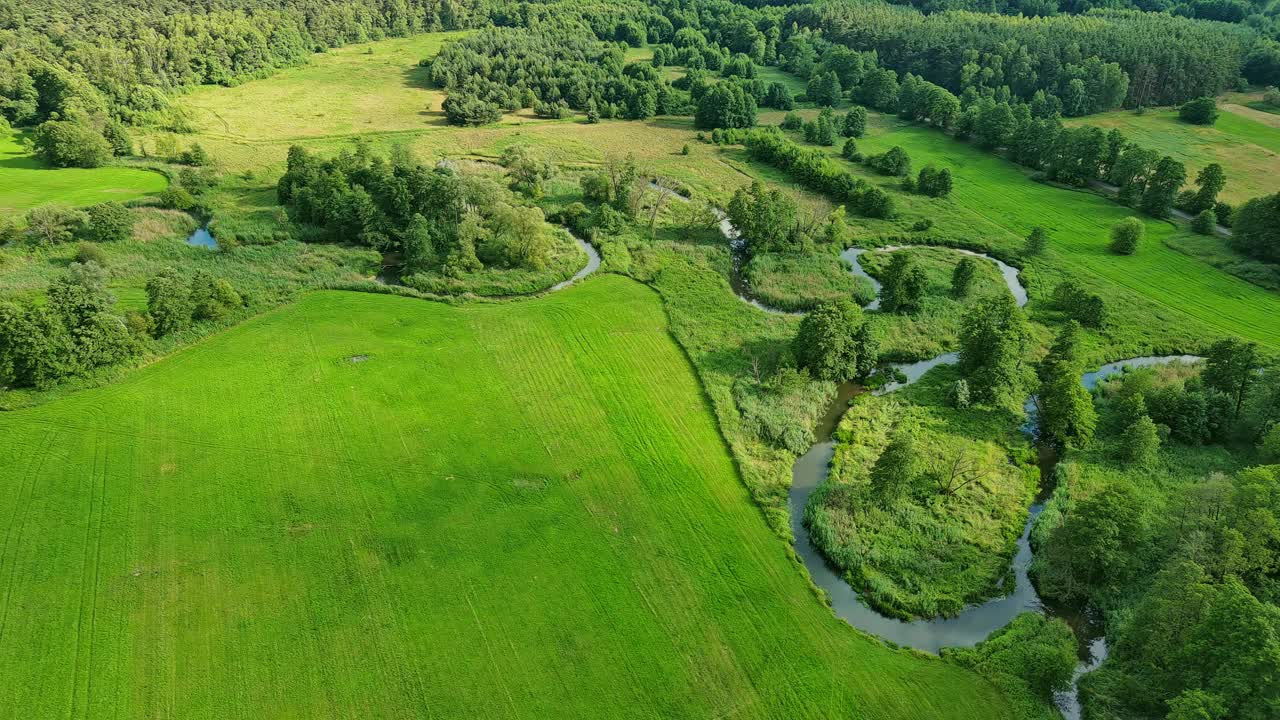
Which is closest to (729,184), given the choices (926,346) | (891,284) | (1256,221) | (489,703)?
(891,284)

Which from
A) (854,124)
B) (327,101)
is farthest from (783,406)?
(327,101)

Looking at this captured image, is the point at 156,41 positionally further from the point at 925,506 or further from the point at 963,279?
the point at 925,506

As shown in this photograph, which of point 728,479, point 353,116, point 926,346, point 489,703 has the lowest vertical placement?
point 489,703

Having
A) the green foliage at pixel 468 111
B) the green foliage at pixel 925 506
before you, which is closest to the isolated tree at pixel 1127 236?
the green foliage at pixel 925 506

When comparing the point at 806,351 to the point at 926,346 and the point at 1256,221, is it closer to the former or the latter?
the point at 926,346

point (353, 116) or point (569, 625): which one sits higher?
point (353, 116)
